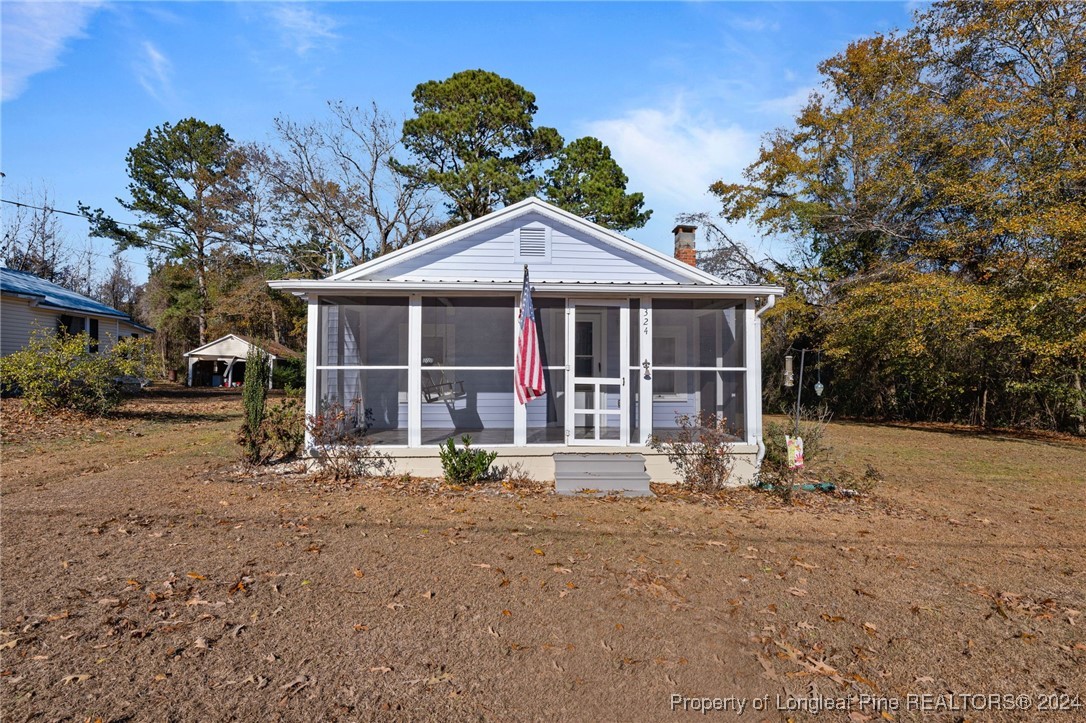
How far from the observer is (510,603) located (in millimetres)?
4250

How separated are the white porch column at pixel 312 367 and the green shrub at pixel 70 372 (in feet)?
25.7

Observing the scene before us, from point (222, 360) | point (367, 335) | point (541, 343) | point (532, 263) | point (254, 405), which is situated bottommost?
point (254, 405)

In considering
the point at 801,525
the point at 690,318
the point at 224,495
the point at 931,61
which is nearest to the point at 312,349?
the point at 224,495

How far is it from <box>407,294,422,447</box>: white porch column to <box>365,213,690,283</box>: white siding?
105 centimetres

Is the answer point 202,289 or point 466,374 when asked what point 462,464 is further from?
point 202,289

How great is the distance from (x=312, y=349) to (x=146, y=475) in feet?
9.28

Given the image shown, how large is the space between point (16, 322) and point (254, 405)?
16.0 m

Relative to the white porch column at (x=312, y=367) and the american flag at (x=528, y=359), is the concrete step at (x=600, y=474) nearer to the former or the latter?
the american flag at (x=528, y=359)

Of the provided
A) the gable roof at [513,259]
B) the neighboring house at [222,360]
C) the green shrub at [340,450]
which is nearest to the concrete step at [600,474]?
the green shrub at [340,450]

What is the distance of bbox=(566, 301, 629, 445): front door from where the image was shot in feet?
29.2

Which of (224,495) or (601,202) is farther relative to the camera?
(601,202)

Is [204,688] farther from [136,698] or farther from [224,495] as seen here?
[224,495]

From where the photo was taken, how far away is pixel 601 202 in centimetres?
2564

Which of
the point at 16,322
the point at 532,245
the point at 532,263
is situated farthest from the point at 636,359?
the point at 16,322
